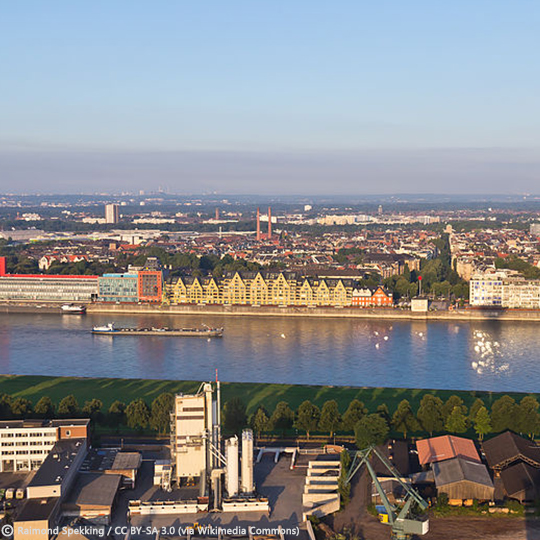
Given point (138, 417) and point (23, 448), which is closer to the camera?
point (23, 448)

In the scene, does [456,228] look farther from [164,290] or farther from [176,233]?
[164,290]


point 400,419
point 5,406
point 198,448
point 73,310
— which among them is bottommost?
point 73,310

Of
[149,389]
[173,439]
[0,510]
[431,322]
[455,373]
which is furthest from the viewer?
[431,322]

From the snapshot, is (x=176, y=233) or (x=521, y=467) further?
(x=176, y=233)

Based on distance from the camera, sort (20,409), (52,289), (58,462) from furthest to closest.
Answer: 1. (52,289)
2. (20,409)
3. (58,462)

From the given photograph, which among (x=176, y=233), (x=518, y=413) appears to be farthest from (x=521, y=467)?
(x=176, y=233)

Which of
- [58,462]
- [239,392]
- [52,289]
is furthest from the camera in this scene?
[52,289]

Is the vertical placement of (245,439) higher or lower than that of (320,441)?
higher

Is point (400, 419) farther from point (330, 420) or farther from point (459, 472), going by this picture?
point (459, 472)

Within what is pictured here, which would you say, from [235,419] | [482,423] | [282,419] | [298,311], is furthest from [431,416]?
[298,311]
